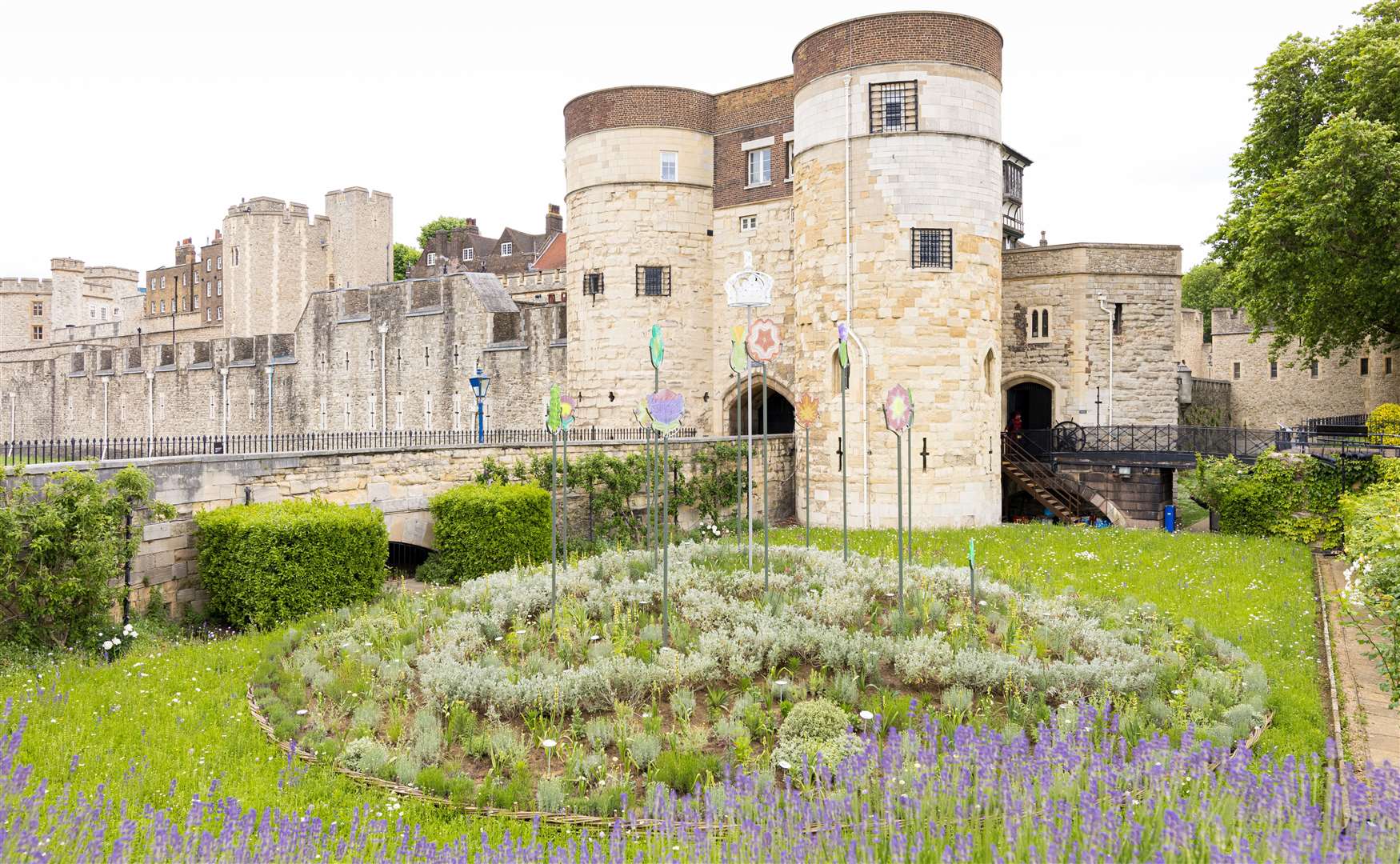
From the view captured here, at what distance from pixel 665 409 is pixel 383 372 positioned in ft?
89.8

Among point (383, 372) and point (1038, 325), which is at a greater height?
point (1038, 325)

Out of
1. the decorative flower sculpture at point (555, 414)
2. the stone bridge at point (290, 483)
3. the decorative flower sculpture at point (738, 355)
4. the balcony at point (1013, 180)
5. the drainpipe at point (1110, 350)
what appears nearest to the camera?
the decorative flower sculpture at point (555, 414)

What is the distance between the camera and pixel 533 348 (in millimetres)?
29750

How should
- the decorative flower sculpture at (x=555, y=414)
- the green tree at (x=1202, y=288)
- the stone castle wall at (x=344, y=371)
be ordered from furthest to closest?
the green tree at (x=1202, y=288) → the stone castle wall at (x=344, y=371) → the decorative flower sculpture at (x=555, y=414)

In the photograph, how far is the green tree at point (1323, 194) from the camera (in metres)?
18.5

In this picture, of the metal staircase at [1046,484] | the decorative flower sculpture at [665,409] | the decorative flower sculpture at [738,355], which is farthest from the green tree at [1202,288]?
the decorative flower sculpture at [665,409]

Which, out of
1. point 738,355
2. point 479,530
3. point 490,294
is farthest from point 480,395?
point 738,355

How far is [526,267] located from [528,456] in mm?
47382

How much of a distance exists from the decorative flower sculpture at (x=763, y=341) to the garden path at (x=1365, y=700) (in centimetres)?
647

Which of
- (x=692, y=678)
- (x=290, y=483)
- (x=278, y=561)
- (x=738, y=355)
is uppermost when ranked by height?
(x=738, y=355)

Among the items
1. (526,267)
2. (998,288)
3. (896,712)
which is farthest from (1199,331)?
(896,712)

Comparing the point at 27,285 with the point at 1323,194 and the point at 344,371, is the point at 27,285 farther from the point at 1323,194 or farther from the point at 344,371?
the point at 1323,194

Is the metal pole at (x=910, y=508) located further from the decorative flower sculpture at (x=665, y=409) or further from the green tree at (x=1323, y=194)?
the green tree at (x=1323, y=194)

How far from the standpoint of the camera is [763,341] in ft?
37.5
